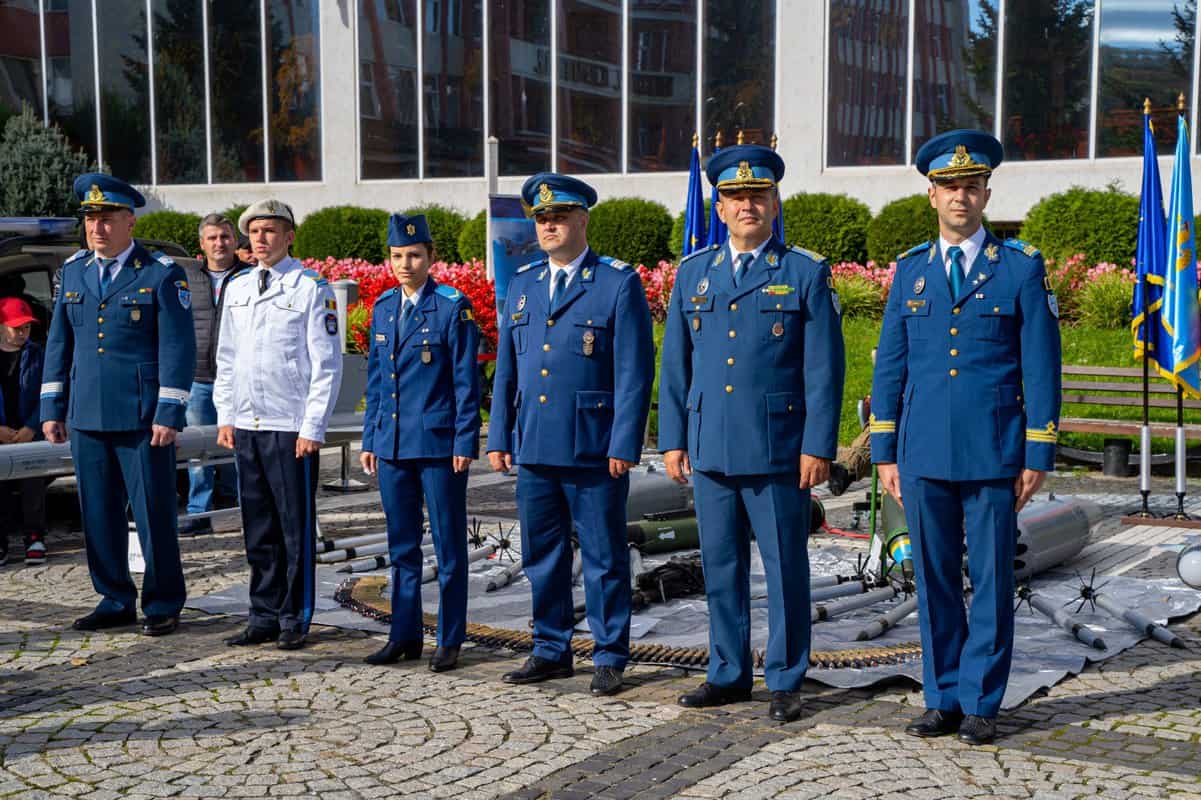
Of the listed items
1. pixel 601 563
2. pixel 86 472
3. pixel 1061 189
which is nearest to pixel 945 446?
pixel 601 563

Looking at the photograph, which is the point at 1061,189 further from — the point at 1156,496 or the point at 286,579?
the point at 286,579

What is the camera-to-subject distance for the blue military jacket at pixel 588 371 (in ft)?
18.8

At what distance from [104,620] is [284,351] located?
1.66 metres

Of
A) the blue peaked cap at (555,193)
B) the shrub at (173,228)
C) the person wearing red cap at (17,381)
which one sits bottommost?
the person wearing red cap at (17,381)

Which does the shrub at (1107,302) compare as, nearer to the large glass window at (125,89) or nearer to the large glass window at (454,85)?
the large glass window at (454,85)

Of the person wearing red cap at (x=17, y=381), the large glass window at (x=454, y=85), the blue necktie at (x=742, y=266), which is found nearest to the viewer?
the blue necktie at (x=742, y=266)

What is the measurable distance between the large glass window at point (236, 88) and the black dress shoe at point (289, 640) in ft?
74.8

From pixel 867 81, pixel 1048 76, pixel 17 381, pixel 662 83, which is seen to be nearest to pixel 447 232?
pixel 662 83

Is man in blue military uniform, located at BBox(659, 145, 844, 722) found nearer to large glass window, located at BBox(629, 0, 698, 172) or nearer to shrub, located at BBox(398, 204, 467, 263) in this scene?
large glass window, located at BBox(629, 0, 698, 172)

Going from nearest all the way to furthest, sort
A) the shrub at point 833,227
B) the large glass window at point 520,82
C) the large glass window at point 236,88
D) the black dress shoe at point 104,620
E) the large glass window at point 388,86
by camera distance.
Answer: the black dress shoe at point 104,620 < the shrub at point 833,227 < the large glass window at point 520,82 < the large glass window at point 388,86 < the large glass window at point 236,88

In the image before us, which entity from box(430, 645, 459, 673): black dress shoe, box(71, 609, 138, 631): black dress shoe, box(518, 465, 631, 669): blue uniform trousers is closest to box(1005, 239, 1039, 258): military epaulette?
box(518, 465, 631, 669): blue uniform trousers

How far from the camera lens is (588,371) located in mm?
5820

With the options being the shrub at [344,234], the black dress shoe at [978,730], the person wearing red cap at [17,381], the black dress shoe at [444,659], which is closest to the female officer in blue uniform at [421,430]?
the black dress shoe at [444,659]

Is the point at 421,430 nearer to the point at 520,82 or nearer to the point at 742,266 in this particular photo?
the point at 742,266
